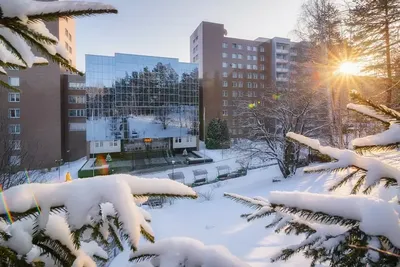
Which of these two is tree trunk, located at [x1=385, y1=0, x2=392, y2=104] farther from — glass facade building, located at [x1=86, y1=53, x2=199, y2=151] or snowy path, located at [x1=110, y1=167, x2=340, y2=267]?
glass facade building, located at [x1=86, y1=53, x2=199, y2=151]

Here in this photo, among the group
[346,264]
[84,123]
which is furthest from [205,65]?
[346,264]

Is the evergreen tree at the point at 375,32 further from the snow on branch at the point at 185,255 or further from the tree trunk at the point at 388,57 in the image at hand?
the snow on branch at the point at 185,255

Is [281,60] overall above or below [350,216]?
above

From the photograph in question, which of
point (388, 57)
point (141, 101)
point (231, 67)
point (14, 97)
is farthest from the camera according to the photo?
point (231, 67)

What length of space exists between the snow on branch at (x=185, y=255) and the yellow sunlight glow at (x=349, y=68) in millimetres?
11938

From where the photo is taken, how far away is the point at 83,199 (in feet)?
2.80

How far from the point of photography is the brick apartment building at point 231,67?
3838cm

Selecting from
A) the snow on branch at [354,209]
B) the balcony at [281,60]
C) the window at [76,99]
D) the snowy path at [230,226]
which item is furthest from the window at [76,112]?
the snow on branch at [354,209]

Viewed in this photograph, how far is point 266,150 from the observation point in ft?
50.8

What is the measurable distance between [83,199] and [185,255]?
20.8 inches

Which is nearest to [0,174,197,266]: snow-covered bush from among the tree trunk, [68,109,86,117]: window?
the tree trunk

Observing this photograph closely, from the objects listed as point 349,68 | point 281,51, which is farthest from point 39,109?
point 281,51

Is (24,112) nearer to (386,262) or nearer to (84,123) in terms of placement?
(84,123)

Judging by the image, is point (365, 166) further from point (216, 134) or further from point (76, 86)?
point (76, 86)
